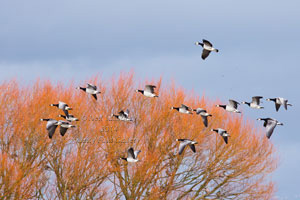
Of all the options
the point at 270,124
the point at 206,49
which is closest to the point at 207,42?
the point at 206,49

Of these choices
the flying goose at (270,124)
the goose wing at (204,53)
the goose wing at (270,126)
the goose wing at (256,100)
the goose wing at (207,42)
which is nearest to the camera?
the goose wing at (270,126)

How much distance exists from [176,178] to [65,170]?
740 centimetres

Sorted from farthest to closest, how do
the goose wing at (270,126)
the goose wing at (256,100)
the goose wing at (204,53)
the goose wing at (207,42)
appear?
the goose wing at (256,100) → the goose wing at (204,53) → the goose wing at (207,42) → the goose wing at (270,126)

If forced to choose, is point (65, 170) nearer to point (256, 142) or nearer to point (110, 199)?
point (110, 199)

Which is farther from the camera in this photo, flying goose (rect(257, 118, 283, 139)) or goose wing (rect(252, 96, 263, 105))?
goose wing (rect(252, 96, 263, 105))

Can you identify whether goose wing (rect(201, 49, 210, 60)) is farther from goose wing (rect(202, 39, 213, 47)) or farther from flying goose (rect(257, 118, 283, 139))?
flying goose (rect(257, 118, 283, 139))

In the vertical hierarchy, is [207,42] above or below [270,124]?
above

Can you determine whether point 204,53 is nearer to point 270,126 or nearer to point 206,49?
point 206,49

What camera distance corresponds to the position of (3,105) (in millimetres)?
37906

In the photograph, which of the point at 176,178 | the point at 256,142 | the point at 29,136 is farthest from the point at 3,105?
the point at 256,142

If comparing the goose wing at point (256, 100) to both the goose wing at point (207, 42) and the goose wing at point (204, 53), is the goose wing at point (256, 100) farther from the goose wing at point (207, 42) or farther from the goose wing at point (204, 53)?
the goose wing at point (207, 42)

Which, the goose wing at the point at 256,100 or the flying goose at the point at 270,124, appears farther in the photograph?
the goose wing at the point at 256,100

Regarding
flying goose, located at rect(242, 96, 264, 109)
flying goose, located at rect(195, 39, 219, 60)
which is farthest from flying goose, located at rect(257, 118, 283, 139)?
flying goose, located at rect(195, 39, 219, 60)

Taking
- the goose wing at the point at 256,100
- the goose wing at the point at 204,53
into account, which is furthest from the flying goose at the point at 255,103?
the goose wing at the point at 204,53
